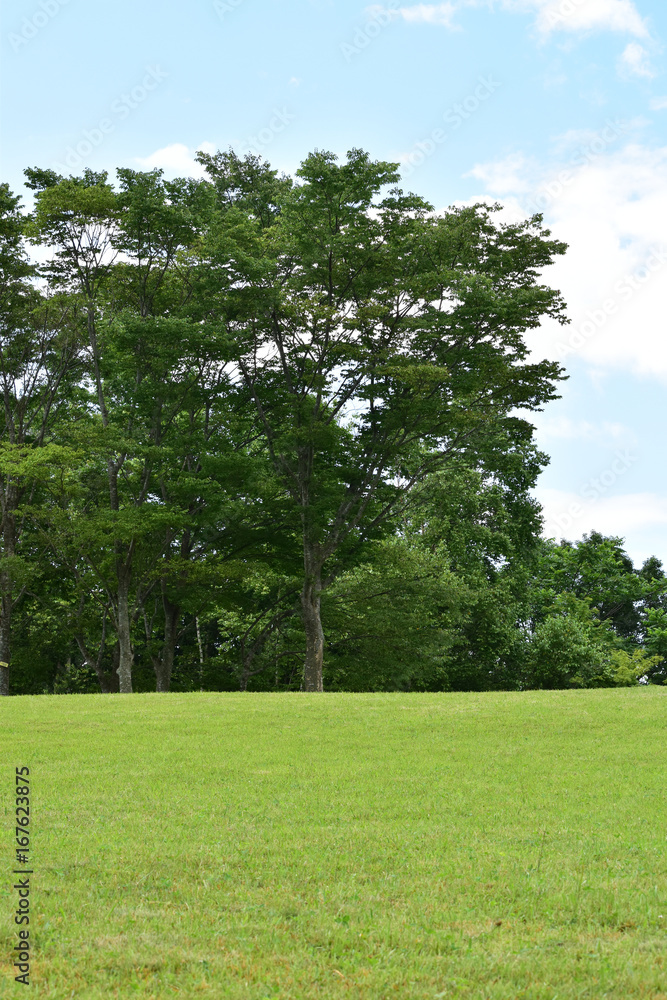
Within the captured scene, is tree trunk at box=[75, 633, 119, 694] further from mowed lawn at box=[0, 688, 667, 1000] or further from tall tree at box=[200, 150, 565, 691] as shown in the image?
mowed lawn at box=[0, 688, 667, 1000]

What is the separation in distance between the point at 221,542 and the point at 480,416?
8.67 m

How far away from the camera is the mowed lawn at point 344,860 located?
5.25 meters

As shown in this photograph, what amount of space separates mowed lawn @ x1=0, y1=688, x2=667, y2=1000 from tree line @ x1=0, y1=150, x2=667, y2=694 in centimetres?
1160

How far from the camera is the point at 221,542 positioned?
28.2 meters

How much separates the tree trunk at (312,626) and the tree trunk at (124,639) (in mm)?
4953

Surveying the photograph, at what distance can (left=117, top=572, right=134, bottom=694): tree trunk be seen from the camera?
85.1 ft

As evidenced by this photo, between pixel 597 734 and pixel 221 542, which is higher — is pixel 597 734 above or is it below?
below

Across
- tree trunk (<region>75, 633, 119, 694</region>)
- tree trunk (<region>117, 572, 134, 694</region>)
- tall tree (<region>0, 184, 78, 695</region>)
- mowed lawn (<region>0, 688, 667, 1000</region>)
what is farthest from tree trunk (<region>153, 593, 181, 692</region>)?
mowed lawn (<region>0, 688, 667, 1000</region>)

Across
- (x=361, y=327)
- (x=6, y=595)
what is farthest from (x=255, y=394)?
(x=6, y=595)

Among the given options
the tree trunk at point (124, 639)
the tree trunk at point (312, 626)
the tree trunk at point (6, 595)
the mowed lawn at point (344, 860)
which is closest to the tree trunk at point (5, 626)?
the tree trunk at point (6, 595)

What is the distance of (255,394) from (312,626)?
22.4 feet

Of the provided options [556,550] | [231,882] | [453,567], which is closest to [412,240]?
[453,567]

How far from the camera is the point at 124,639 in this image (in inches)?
1029

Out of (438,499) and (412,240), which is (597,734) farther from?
(438,499)
